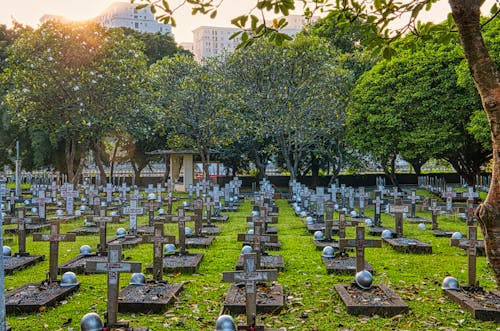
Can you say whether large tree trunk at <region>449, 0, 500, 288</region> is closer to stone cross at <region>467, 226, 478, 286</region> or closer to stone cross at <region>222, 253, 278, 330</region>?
stone cross at <region>222, 253, 278, 330</region>

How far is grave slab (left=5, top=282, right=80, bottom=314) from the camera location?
6336mm

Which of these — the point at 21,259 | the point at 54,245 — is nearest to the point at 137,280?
the point at 54,245

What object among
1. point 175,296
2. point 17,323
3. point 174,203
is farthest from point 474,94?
point 17,323

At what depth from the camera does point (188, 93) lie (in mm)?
26703

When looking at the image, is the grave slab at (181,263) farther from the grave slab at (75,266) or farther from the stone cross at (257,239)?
the grave slab at (75,266)

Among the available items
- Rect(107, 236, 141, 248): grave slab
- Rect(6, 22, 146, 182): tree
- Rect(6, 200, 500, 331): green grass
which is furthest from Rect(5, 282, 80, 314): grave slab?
Rect(6, 22, 146, 182): tree

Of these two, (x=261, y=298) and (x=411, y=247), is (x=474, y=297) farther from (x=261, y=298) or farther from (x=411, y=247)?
(x=411, y=247)

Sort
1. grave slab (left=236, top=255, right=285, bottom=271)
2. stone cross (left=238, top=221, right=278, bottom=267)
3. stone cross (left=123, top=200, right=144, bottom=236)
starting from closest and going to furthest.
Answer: stone cross (left=238, top=221, right=278, bottom=267), grave slab (left=236, top=255, right=285, bottom=271), stone cross (left=123, top=200, right=144, bottom=236)

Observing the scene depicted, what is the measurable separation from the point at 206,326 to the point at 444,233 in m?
9.05

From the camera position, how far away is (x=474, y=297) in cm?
662

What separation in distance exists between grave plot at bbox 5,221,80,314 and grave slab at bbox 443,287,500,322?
535 cm

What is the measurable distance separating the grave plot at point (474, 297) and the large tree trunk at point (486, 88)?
282cm

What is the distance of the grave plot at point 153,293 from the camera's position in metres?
6.36

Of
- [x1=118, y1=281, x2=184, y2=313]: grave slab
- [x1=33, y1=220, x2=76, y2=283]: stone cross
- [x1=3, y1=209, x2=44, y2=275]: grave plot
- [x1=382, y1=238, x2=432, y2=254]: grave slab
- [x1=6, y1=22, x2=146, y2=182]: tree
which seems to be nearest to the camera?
[x1=118, y1=281, x2=184, y2=313]: grave slab
